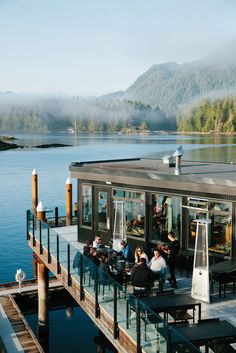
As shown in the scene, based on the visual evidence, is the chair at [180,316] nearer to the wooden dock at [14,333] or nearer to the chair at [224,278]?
the chair at [224,278]

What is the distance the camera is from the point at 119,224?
1883 cm

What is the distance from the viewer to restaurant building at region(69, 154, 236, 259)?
16.5 metres

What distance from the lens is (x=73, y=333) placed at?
955 inches

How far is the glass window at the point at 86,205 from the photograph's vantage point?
70.3 ft

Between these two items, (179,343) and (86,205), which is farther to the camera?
(86,205)

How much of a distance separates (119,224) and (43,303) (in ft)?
21.5

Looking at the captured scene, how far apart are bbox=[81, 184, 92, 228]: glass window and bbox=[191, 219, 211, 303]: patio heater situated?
7.50 meters

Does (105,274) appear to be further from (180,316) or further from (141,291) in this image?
(180,316)

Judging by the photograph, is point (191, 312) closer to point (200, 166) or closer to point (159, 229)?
point (159, 229)

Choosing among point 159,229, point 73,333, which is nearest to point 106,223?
point 159,229

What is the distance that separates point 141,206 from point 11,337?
7.23 meters

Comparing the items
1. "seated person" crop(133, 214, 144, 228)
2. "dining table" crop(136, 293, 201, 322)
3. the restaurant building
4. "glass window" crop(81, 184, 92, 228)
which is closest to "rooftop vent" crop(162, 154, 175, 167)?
the restaurant building

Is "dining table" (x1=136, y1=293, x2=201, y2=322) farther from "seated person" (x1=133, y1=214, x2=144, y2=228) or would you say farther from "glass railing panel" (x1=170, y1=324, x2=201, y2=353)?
"seated person" (x1=133, y1=214, x2=144, y2=228)

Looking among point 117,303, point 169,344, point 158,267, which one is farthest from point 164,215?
point 169,344
